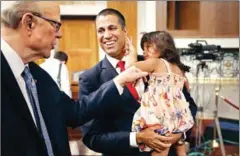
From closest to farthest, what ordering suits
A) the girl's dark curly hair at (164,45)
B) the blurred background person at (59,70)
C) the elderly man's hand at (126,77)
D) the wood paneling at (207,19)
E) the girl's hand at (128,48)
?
the elderly man's hand at (126,77) < the girl's hand at (128,48) < the girl's dark curly hair at (164,45) < the blurred background person at (59,70) < the wood paneling at (207,19)

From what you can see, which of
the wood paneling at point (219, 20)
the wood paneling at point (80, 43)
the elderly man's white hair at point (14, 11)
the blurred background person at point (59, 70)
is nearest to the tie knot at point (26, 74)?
the elderly man's white hair at point (14, 11)

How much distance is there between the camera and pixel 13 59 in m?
1.02

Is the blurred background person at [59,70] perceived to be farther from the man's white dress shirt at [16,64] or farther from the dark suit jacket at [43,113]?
the man's white dress shirt at [16,64]

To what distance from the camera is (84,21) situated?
5.70 m

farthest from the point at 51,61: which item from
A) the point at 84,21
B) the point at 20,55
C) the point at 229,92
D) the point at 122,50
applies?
the point at 20,55

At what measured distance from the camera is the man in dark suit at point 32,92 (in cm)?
97

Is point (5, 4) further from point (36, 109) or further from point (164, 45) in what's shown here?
point (164, 45)

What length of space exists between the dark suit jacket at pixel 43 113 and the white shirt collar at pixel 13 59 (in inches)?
1.2

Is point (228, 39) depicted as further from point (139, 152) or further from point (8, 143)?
point (8, 143)

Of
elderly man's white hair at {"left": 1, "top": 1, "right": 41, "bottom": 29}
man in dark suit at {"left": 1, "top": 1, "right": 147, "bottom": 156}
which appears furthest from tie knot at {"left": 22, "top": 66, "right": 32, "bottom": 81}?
elderly man's white hair at {"left": 1, "top": 1, "right": 41, "bottom": 29}

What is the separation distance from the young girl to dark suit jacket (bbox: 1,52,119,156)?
27cm

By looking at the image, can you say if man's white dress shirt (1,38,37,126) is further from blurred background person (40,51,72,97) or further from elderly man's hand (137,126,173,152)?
blurred background person (40,51,72,97)

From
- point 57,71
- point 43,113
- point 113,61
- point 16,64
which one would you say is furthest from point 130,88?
point 57,71

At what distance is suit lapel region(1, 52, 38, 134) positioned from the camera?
3.17 ft
